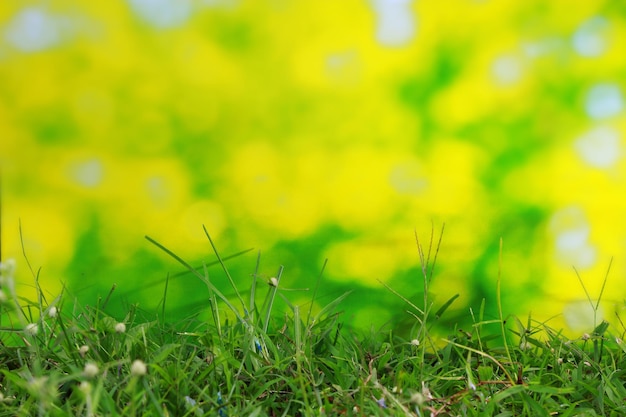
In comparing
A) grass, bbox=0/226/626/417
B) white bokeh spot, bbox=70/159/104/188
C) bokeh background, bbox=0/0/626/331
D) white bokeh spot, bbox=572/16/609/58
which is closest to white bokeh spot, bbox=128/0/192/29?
bokeh background, bbox=0/0/626/331

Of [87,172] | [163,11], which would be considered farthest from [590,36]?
[87,172]

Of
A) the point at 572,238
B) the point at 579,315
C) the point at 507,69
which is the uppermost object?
the point at 507,69

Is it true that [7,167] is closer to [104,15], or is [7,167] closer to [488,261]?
[104,15]

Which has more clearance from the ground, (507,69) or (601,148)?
(507,69)

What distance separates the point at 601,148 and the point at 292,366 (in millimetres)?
662

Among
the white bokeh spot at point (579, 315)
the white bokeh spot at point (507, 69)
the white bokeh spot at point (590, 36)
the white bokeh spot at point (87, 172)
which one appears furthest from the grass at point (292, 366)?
the white bokeh spot at point (590, 36)

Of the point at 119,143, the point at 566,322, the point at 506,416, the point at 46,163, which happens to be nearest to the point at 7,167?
the point at 46,163

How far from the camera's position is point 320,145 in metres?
1.16

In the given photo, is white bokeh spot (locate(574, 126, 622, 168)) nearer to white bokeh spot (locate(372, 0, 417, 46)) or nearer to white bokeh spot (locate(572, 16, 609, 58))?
white bokeh spot (locate(572, 16, 609, 58))

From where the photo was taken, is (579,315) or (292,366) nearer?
(292,366)

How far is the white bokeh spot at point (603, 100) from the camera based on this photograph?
1.17 metres

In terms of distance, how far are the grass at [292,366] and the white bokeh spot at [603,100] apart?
0.37 metres

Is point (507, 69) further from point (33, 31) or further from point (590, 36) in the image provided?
point (33, 31)

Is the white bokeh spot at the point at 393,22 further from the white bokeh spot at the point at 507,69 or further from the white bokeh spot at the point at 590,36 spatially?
the white bokeh spot at the point at 590,36
